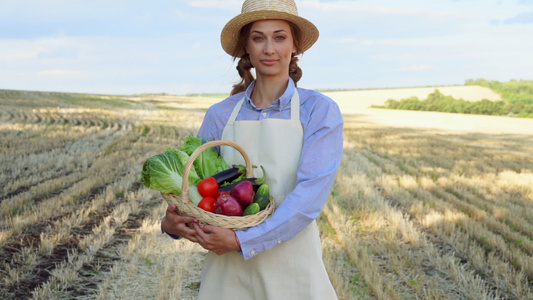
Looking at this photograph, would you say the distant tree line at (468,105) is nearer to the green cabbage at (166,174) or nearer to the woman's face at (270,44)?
the woman's face at (270,44)

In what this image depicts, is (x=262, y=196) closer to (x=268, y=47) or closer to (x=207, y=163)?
(x=207, y=163)

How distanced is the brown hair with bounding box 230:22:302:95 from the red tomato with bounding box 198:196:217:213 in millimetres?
955

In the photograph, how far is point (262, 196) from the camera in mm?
2238

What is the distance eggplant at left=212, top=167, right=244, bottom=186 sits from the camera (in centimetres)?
241

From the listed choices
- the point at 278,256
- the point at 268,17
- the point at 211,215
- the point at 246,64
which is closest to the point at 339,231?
the point at 246,64

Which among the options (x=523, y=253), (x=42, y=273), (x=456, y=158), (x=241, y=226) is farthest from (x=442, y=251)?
(x=456, y=158)

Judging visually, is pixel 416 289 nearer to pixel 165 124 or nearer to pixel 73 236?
pixel 73 236

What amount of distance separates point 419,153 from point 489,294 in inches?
349

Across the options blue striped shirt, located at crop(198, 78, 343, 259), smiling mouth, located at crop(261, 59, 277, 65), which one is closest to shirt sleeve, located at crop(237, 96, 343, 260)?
blue striped shirt, located at crop(198, 78, 343, 259)

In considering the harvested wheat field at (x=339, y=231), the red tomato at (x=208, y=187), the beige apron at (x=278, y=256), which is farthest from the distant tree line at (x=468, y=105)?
the red tomato at (x=208, y=187)

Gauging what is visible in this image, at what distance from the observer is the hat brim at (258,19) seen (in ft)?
8.17

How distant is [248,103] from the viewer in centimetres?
267

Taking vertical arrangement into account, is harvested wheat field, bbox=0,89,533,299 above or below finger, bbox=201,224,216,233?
below

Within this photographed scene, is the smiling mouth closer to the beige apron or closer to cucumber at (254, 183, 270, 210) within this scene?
the beige apron
